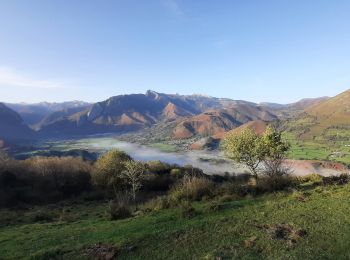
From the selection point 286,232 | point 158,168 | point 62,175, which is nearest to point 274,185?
point 286,232

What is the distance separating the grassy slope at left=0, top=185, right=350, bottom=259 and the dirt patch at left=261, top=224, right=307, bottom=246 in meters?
0.31

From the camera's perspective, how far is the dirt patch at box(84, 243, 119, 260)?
1911 centimetres

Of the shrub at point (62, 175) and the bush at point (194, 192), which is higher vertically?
the bush at point (194, 192)

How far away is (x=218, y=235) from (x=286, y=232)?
12.8ft

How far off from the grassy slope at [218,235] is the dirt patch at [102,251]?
0.46 metres

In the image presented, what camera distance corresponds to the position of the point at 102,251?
1988cm

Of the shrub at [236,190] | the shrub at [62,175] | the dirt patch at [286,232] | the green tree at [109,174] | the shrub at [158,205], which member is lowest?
the shrub at [62,175]

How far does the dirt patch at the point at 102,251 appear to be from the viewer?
62.7ft

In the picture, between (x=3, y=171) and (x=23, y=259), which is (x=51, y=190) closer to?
(x=3, y=171)

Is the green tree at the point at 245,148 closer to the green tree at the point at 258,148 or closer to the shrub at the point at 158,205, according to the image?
the green tree at the point at 258,148

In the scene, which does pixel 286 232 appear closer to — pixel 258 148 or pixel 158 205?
pixel 158 205

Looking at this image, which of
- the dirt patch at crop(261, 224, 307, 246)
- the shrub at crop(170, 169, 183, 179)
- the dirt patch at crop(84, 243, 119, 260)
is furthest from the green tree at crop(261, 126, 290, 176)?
the shrub at crop(170, 169, 183, 179)

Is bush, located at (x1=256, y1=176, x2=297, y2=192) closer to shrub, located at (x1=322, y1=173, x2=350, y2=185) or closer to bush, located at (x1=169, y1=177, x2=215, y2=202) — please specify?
shrub, located at (x1=322, y1=173, x2=350, y2=185)

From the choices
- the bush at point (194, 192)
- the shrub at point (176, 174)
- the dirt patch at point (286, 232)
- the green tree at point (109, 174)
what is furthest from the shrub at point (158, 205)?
the shrub at point (176, 174)
